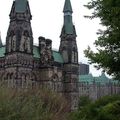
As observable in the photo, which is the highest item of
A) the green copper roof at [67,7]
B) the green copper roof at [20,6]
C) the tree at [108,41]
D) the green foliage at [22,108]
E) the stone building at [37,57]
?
the green copper roof at [67,7]

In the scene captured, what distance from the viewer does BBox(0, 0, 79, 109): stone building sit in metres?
59.2

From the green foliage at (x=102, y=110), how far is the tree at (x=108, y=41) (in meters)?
0.90

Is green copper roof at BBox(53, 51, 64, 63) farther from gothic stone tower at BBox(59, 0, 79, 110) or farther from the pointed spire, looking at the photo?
the pointed spire

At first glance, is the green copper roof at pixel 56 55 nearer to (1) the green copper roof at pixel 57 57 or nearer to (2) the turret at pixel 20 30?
(1) the green copper roof at pixel 57 57

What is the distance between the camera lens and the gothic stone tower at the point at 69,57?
71.5 metres

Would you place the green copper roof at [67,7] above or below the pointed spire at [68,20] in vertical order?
above

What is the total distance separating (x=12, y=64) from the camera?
59.5m

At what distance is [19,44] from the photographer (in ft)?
194

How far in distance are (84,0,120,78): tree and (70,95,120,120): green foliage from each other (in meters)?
0.90

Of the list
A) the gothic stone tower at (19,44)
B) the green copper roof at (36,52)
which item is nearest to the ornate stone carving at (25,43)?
the gothic stone tower at (19,44)

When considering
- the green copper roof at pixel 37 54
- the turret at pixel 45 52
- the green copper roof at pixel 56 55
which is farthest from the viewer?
the green copper roof at pixel 56 55

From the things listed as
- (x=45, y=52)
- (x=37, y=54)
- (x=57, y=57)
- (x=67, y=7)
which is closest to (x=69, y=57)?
(x=57, y=57)

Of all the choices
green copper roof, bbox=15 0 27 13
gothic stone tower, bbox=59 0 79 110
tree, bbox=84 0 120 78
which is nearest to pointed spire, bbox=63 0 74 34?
gothic stone tower, bbox=59 0 79 110

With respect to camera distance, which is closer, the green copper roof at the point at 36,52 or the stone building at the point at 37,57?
the stone building at the point at 37,57
